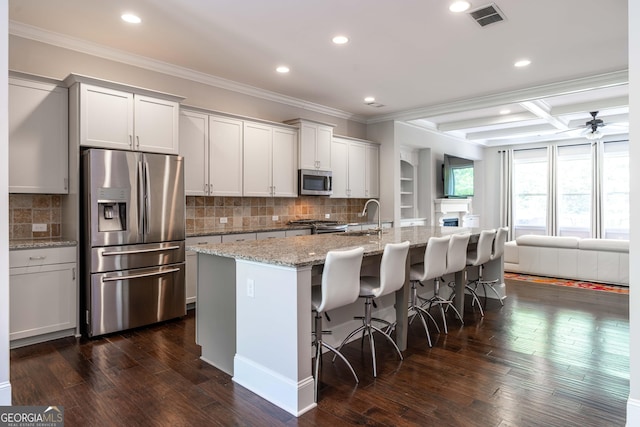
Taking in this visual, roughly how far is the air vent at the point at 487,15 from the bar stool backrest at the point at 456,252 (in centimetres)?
196

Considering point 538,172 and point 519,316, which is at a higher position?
point 538,172

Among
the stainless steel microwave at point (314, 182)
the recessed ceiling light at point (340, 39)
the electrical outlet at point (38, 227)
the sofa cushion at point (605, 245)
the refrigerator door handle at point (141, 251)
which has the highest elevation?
the recessed ceiling light at point (340, 39)

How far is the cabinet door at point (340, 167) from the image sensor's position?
644cm

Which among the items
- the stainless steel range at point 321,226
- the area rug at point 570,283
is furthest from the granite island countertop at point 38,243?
the area rug at point 570,283

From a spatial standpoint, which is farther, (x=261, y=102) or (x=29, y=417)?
(x=261, y=102)

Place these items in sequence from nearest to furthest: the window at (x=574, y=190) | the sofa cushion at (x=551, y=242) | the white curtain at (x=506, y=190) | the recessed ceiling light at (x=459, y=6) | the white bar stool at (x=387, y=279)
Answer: the white bar stool at (x=387, y=279)
the recessed ceiling light at (x=459, y=6)
the sofa cushion at (x=551, y=242)
the window at (x=574, y=190)
the white curtain at (x=506, y=190)

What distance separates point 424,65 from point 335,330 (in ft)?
10.7

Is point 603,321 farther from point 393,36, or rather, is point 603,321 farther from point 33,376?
point 33,376

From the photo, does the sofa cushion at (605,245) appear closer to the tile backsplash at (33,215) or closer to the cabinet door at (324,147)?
the cabinet door at (324,147)

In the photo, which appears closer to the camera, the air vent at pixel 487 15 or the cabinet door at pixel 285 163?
the air vent at pixel 487 15

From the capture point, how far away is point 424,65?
15.0 feet

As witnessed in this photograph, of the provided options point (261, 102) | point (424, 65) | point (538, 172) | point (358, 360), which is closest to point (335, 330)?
point (358, 360)

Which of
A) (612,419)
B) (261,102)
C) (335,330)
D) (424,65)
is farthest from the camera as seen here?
(261,102)
